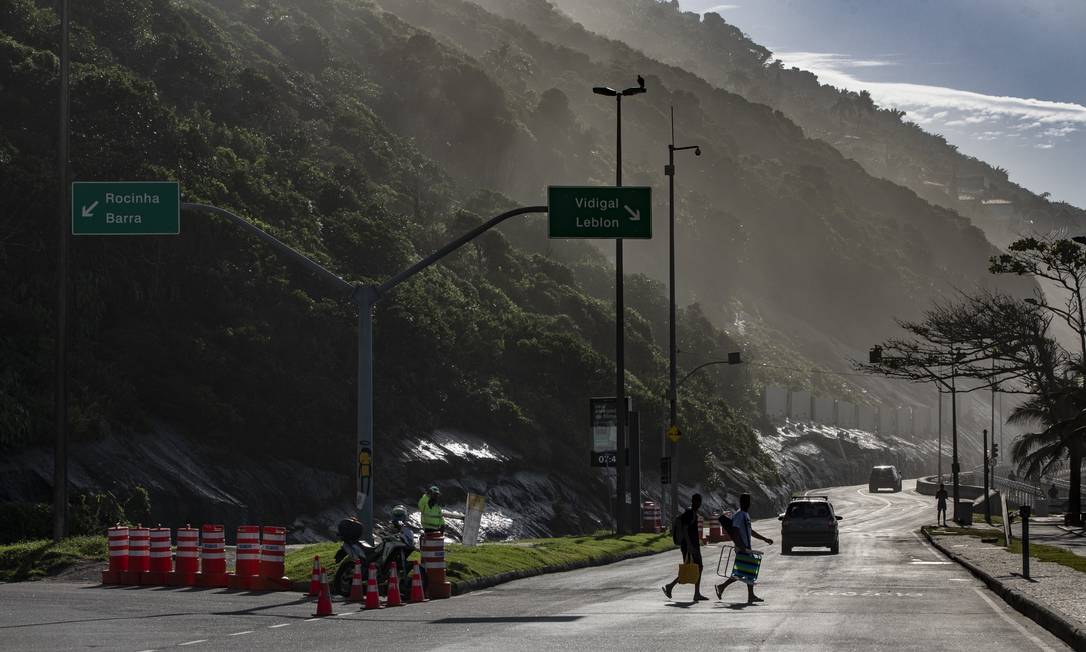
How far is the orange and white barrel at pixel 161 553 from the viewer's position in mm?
26250

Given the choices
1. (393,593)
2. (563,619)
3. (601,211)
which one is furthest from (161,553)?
(601,211)

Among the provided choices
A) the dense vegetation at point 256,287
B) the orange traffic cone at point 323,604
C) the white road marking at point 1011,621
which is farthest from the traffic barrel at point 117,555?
the dense vegetation at point 256,287

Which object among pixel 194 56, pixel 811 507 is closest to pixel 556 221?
pixel 811 507

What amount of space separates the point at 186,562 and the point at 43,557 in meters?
4.44

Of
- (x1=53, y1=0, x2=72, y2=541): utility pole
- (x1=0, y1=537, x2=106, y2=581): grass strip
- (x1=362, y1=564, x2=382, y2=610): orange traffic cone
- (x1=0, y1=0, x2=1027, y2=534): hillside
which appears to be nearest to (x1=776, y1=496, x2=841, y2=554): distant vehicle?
(x1=0, y1=0, x2=1027, y2=534): hillside

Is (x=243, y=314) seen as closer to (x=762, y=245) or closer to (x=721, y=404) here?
(x=721, y=404)

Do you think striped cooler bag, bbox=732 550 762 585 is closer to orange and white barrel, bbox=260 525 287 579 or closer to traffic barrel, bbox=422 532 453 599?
traffic barrel, bbox=422 532 453 599

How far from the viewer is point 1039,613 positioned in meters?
19.2

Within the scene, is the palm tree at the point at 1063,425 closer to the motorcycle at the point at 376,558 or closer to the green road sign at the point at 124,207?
the motorcycle at the point at 376,558

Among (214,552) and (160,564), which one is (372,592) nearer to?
(214,552)

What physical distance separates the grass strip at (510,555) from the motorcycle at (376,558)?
1668 millimetres

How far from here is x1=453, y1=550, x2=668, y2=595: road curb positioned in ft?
86.7

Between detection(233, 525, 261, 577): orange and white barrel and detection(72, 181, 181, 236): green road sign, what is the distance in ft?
20.3

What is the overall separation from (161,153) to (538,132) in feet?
335
